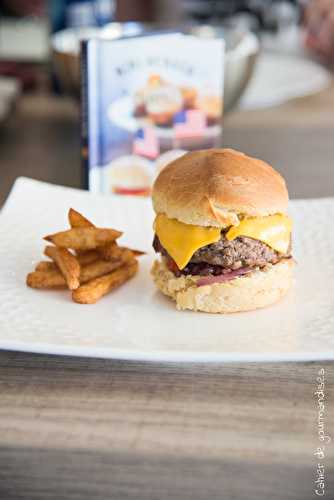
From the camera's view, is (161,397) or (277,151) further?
(277,151)

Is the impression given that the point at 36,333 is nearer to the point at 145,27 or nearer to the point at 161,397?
the point at 161,397

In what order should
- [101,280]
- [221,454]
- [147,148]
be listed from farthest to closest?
1. [147,148]
2. [101,280]
3. [221,454]


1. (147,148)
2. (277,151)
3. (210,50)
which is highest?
(210,50)

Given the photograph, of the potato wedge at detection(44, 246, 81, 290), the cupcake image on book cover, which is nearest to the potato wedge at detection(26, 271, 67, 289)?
the potato wedge at detection(44, 246, 81, 290)

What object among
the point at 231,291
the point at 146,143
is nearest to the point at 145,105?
the point at 146,143

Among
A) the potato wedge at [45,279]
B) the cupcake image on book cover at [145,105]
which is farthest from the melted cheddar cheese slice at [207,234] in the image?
the cupcake image on book cover at [145,105]

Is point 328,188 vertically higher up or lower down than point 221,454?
lower down

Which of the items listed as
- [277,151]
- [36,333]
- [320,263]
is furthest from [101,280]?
[277,151]

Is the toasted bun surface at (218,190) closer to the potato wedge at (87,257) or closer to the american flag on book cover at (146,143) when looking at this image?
the potato wedge at (87,257)
